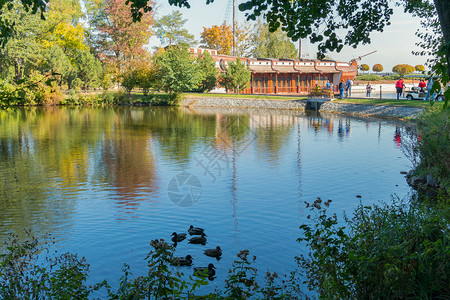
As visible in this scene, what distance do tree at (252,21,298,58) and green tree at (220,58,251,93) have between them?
686 inches

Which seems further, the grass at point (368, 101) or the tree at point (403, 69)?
the tree at point (403, 69)

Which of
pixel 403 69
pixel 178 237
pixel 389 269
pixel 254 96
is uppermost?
pixel 403 69

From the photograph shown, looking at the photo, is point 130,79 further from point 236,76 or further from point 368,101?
point 368,101

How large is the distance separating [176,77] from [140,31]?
15770 millimetres

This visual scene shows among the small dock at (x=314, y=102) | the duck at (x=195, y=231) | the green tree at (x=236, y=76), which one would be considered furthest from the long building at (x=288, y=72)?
the duck at (x=195, y=231)

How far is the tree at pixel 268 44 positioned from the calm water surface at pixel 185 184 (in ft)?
156

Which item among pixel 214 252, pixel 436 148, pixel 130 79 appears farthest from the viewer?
pixel 130 79

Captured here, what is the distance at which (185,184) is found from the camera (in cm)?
1606

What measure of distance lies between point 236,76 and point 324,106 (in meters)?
15.9

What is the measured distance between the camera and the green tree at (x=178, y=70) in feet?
178

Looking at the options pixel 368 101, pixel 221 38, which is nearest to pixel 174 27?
pixel 221 38

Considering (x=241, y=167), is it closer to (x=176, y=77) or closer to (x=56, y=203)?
(x=56, y=203)

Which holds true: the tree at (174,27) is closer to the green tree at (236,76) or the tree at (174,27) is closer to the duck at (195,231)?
the green tree at (236,76)

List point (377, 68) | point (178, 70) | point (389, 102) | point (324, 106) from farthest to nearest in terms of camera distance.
→ 1. point (377, 68)
2. point (178, 70)
3. point (324, 106)
4. point (389, 102)
